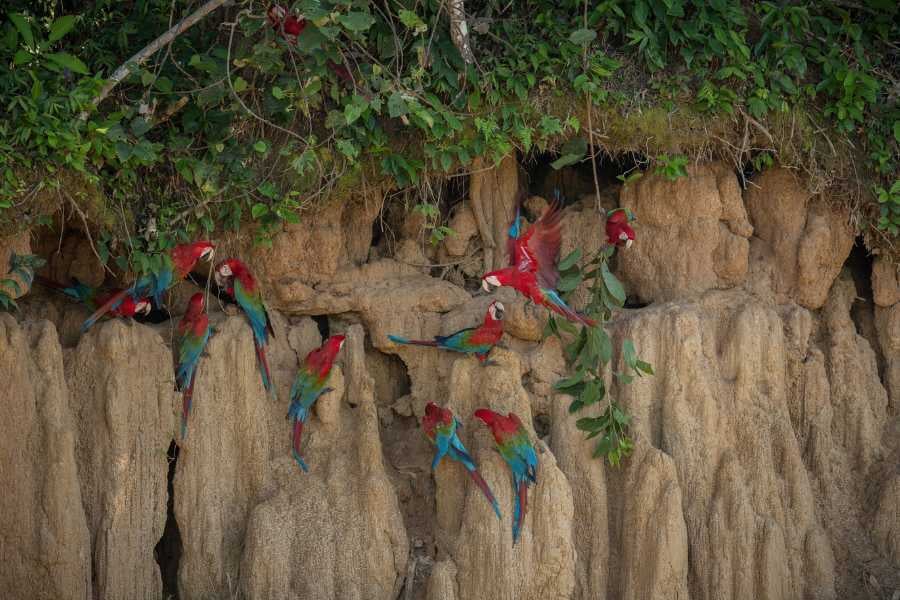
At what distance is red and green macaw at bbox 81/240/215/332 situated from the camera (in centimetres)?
580

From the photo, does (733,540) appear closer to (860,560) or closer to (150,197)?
(860,560)

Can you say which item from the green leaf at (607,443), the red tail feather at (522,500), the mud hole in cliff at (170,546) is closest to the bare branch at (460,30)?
the green leaf at (607,443)

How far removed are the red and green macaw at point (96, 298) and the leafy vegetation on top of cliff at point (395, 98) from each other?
29cm

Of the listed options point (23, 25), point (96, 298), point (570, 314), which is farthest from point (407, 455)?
point (23, 25)

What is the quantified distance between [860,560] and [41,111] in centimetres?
489

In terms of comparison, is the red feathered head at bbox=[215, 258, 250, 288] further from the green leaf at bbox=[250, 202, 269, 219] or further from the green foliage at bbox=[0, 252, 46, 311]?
the green foliage at bbox=[0, 252, 46, 311]

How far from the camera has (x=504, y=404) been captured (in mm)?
6223

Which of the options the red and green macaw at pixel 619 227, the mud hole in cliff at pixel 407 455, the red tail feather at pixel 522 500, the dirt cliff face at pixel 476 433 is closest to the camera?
the dirt cliff face at pixel 476 433

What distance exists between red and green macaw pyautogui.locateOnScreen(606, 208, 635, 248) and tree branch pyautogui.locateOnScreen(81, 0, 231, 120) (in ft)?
7.85

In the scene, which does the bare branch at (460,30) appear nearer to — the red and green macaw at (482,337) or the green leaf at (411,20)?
the green leaf at (411,20)

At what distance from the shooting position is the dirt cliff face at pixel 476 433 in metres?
5.70

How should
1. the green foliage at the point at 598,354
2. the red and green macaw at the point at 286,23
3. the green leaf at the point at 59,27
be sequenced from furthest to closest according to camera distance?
the green foliage at the point at 598,354 < the red and green macaw at the point at 286,23 < the green leaf at the point at 59,27

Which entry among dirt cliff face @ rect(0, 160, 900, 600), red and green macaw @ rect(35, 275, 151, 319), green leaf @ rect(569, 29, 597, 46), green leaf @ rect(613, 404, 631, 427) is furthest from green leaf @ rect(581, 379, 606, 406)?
red and green macaw @ rect(35, 275, 151, 319)

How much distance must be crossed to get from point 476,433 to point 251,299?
1369mm
